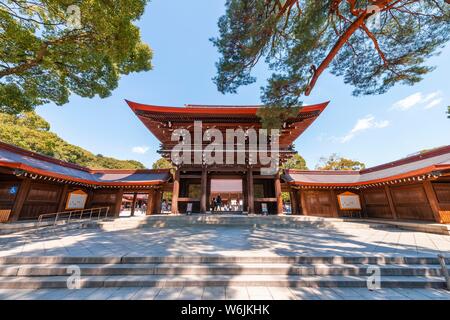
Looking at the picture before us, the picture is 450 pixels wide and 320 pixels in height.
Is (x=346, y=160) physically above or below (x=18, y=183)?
above

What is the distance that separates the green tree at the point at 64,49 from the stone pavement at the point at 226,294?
7052mm

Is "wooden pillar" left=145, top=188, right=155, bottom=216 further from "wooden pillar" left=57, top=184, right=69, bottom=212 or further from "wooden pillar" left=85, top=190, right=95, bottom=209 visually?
"wooden pillar" left=57, top=184, right=69, bottom=212

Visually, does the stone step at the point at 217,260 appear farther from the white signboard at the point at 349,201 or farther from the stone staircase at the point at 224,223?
the white signboard at the point at 349,201

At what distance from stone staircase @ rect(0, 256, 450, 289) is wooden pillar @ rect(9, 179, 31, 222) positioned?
245 inches

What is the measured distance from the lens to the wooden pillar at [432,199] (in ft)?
24.4

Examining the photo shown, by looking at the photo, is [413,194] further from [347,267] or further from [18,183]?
[18,183]

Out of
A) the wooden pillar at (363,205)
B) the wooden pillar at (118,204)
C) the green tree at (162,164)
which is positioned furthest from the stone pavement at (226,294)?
the green tree at (162,164)

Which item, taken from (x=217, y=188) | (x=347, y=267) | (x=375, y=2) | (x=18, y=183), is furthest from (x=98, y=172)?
(x=375, y=2)

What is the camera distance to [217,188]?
1719 centimetres

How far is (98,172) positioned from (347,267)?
16502 mm

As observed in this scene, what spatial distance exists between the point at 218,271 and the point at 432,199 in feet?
35.3

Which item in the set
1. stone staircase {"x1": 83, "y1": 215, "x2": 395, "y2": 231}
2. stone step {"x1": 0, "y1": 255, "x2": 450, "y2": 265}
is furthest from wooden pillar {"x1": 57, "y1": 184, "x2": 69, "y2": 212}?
stone step {"x1": 0, "y1": 255, "x2": 450, "y2": 265}

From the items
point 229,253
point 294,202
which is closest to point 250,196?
point 294,202

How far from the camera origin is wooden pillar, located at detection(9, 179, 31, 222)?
24.6 feet
